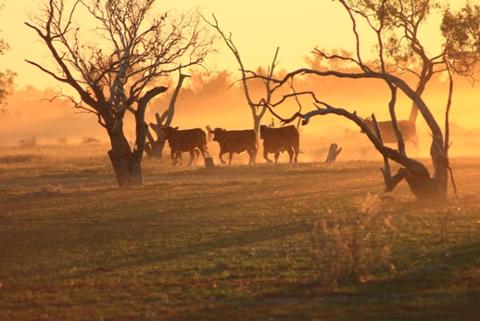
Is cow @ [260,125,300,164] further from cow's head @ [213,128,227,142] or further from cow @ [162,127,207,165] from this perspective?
cow @ [162,127,207,165]

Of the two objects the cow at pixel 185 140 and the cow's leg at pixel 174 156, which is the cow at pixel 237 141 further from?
the cow's leg at pixel 174 156

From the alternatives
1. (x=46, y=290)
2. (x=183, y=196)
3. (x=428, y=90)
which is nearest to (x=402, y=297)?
(x=46, y=290)

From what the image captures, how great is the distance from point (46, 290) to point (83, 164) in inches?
1257

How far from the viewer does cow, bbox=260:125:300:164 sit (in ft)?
155

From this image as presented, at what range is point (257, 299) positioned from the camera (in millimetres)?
15156

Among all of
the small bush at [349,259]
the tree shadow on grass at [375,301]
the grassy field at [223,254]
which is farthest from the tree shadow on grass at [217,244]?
the tree shadow on grass at [375,301]

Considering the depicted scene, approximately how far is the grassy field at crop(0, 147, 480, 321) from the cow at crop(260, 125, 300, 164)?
1199 cm

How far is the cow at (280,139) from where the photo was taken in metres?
47.2

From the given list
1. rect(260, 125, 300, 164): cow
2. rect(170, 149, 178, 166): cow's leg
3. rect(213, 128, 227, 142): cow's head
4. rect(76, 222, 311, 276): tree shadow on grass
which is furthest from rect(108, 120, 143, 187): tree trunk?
rect(213, 128, 227, 142): cow's head

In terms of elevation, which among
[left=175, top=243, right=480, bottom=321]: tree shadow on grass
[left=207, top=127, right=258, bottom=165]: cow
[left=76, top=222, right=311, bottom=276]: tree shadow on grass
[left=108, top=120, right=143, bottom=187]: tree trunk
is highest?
[left=207, top=127, right=258, bottom=165]: cow

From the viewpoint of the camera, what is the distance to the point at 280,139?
47.4 metres

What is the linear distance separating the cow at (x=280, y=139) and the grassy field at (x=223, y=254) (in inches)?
472

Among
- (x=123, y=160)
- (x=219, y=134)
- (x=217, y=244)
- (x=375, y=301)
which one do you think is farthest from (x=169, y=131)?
(x=375, y=301)

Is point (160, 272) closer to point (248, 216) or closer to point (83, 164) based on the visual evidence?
point (248, 216)
